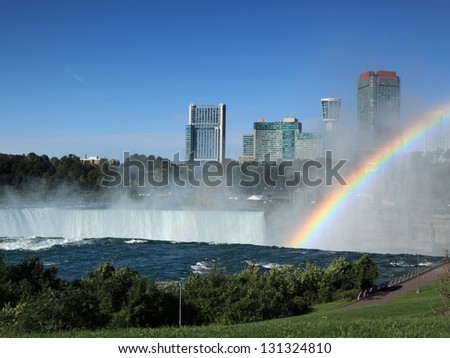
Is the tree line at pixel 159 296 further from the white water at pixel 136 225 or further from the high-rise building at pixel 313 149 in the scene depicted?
the high-rise building at pixel 313 149

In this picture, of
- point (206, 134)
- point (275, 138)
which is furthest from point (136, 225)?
point (275, 138)

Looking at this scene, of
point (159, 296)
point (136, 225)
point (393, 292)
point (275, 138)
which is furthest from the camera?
point (275, 138)

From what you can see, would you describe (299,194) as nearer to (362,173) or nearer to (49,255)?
(362,173)

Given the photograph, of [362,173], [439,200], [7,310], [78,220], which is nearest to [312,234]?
[362,173]

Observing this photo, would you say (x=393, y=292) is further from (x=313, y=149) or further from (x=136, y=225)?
(x=313, y=149)

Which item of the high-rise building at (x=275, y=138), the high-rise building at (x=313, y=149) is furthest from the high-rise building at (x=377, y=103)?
the high-rise building at (x=275, y=138)
